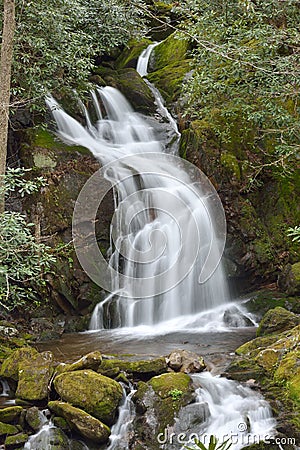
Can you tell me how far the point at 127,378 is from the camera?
5.41m

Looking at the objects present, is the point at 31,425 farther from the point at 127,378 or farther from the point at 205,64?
the point at 205,64

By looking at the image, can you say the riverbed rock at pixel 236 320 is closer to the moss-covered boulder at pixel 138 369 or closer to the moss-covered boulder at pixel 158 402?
the moss-covered boulder at pixel 138 369

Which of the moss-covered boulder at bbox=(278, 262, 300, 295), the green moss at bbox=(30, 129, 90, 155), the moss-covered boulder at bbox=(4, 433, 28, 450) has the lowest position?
the moss-covered boulder at bbox=(278, 262, 300, 295)

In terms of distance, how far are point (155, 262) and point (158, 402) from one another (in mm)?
5257

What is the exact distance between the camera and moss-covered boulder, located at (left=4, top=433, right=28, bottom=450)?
444 cm

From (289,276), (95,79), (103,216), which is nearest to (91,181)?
(103,216)

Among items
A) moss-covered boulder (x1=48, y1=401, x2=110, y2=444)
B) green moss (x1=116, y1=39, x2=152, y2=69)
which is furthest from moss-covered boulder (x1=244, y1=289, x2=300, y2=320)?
green moss (x1=116, y1=39, x2=152, y2=69)

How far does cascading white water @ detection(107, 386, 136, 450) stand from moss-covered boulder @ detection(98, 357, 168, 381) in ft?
1.20

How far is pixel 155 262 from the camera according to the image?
393 inches

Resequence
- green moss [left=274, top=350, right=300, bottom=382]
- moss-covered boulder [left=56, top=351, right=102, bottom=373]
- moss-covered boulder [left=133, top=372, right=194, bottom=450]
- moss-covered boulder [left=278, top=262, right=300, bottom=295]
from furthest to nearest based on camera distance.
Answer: moss-covered boulder [left=278, top=262, right=300, bottom=295] < moss-covered boulder [left=56, top=351, right=102, bottom=373] < green moss [left=274, top=350, right=300, bottom=382] < moss-covered boulder [left=133, top=372, right=194, bottom=450]

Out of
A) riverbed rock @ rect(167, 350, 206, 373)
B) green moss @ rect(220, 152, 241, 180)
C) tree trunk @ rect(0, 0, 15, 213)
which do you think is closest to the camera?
riverbed rock @ rect(167, 350, 206, 373)

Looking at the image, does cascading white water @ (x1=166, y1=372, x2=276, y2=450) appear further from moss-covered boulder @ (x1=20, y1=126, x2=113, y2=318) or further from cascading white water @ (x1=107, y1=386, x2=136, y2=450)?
moss-covered boulder @ (x1=20, y1=126, x2=113, y2=318)

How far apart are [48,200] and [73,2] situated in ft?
14.2

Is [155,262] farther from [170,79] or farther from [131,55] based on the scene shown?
[131,55]
